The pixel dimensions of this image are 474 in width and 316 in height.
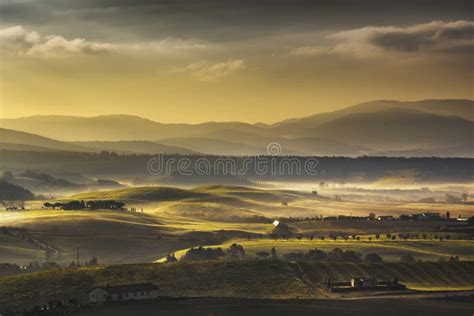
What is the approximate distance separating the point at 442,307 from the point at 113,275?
167 ft

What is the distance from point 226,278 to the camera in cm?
16025

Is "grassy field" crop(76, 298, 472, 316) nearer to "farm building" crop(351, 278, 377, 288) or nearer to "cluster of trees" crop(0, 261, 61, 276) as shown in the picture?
"farm building" crop(351, 278, 377, 288)

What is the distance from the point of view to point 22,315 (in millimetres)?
133125

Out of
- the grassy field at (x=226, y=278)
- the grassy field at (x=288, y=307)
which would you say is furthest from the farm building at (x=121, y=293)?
the grassy field at (x=288, y=307)

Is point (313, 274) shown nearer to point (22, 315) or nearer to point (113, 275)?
point (113, 275)

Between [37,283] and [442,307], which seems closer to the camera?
[442,307]

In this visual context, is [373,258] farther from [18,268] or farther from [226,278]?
[18,268]

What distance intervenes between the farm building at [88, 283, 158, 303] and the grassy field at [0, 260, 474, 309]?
2256mm

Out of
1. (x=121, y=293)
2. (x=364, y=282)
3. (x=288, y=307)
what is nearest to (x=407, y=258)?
(x=364, y=282)

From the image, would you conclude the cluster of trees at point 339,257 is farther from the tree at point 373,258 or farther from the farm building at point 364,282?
the farm building at point 364,282

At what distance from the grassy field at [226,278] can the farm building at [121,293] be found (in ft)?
7.40

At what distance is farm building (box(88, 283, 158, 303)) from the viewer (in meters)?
147

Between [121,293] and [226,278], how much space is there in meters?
18.6

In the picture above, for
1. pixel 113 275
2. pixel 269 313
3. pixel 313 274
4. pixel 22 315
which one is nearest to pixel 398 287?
pixel 313 274
